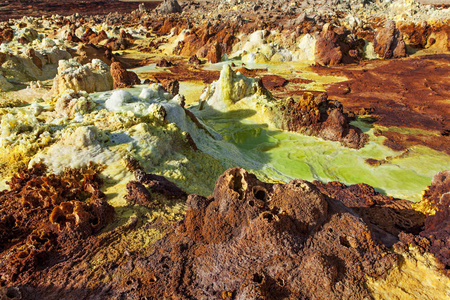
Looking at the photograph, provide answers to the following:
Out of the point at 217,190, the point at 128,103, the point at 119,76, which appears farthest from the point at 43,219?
the point at 119,76

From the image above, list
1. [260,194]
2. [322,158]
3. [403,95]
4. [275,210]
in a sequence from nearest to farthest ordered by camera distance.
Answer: [275,210]
[260,194]
[322,158]
[403,95]

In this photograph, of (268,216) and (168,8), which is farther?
(168,8)

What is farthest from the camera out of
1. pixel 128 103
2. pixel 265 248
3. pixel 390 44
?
pixel 390 44

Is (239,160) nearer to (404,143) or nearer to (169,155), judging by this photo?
(169,155)

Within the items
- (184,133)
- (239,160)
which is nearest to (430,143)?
(239,160)

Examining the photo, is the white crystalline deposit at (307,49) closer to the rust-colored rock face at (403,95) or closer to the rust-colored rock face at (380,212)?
the rust-colored rock face at (403,95)

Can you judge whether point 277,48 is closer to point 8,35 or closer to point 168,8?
point 8,35
